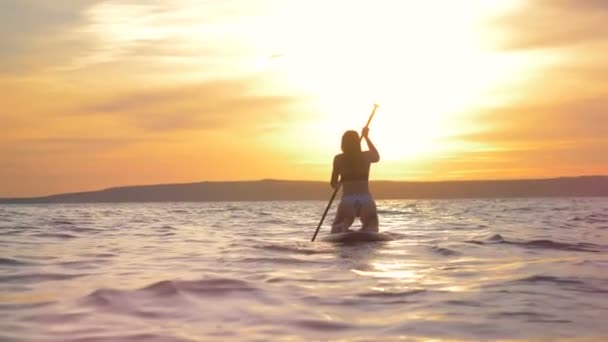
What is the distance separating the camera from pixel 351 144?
14.1 meters

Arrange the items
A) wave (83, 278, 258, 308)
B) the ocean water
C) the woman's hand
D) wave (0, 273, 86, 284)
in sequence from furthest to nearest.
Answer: the woman's hand, wave (0, 273, 86, 284), wave (83, 278, 258, 308), the ocean water

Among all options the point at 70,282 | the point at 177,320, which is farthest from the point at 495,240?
the point at 177,320

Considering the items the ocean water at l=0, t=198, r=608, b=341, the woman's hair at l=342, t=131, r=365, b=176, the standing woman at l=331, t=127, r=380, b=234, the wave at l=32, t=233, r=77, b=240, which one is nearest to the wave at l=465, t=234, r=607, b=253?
the ocean water at l=0, t=198, r=608, b=341

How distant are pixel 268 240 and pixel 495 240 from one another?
4.62 m

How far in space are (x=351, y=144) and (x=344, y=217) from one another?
1.37 metres

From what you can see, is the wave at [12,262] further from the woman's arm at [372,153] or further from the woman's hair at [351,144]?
the woman's arm at [372,153]

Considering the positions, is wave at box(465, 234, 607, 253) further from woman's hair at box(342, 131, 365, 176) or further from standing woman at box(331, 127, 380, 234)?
woman's hair at box(342, 131, 365, 176)

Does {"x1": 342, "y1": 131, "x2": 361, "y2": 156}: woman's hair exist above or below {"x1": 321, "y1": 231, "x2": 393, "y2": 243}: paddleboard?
above

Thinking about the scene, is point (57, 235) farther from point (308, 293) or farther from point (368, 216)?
point (308, 293)

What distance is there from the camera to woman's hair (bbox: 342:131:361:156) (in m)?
14.1

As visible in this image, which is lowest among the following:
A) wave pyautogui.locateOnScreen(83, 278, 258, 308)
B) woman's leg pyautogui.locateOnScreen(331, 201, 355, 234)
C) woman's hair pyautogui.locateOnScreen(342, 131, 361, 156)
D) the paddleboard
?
wave pyautogui.locateOnScreen(83, 278, 258, 308)

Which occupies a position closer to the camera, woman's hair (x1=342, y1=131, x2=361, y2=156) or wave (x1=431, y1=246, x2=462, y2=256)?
wave (x1=431, y1=246, x2=462, y2=256)

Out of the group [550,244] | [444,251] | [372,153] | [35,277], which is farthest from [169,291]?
[550,244]

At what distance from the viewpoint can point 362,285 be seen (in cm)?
853
